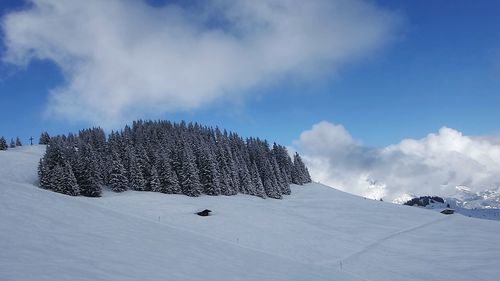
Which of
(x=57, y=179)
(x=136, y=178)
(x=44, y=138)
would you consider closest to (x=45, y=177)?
(x=57, y=179)

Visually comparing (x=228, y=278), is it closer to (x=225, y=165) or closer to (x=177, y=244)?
(x=177, y=244)

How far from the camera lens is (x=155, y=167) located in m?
89.4

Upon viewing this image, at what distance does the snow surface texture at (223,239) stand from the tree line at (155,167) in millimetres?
4399

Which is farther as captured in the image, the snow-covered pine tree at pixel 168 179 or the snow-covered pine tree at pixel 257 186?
the snow-covered pine tree at pixel 257 186

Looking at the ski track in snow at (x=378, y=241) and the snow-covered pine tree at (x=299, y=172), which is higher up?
the snow-covered pine tree at (x=299, y=172)

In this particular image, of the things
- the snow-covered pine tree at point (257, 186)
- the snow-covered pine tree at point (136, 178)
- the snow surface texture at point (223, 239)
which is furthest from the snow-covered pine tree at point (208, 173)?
the snow-covered pine tree at point (136, 178)

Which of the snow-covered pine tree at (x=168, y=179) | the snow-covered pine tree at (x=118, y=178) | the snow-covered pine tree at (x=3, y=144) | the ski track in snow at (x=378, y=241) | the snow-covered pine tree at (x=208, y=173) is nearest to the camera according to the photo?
the ski track in snow at (x=378, y=241)

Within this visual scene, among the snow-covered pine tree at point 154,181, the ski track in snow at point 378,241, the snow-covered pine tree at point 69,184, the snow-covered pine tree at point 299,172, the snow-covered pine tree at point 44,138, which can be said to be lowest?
the ski track in snow at point 378,241

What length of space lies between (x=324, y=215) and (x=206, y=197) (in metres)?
25.7

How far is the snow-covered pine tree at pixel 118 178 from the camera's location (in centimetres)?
8331

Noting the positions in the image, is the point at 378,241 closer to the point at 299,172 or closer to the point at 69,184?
the point at 69,184

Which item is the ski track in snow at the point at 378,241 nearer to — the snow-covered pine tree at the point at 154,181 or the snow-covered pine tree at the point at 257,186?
the snow-covered pine tree at the point at 257,186

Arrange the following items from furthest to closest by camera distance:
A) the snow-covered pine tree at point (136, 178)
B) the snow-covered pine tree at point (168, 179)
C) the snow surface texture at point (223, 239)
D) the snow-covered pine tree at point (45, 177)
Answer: the snow-covered pine tree at point (168, 179), the snow-covered pine tree at point (136, 178), the snow-covered pine tree at point (45, 177), the snow surface texture at point (223, 239)

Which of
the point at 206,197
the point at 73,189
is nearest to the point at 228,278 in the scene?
the point at 73,189
